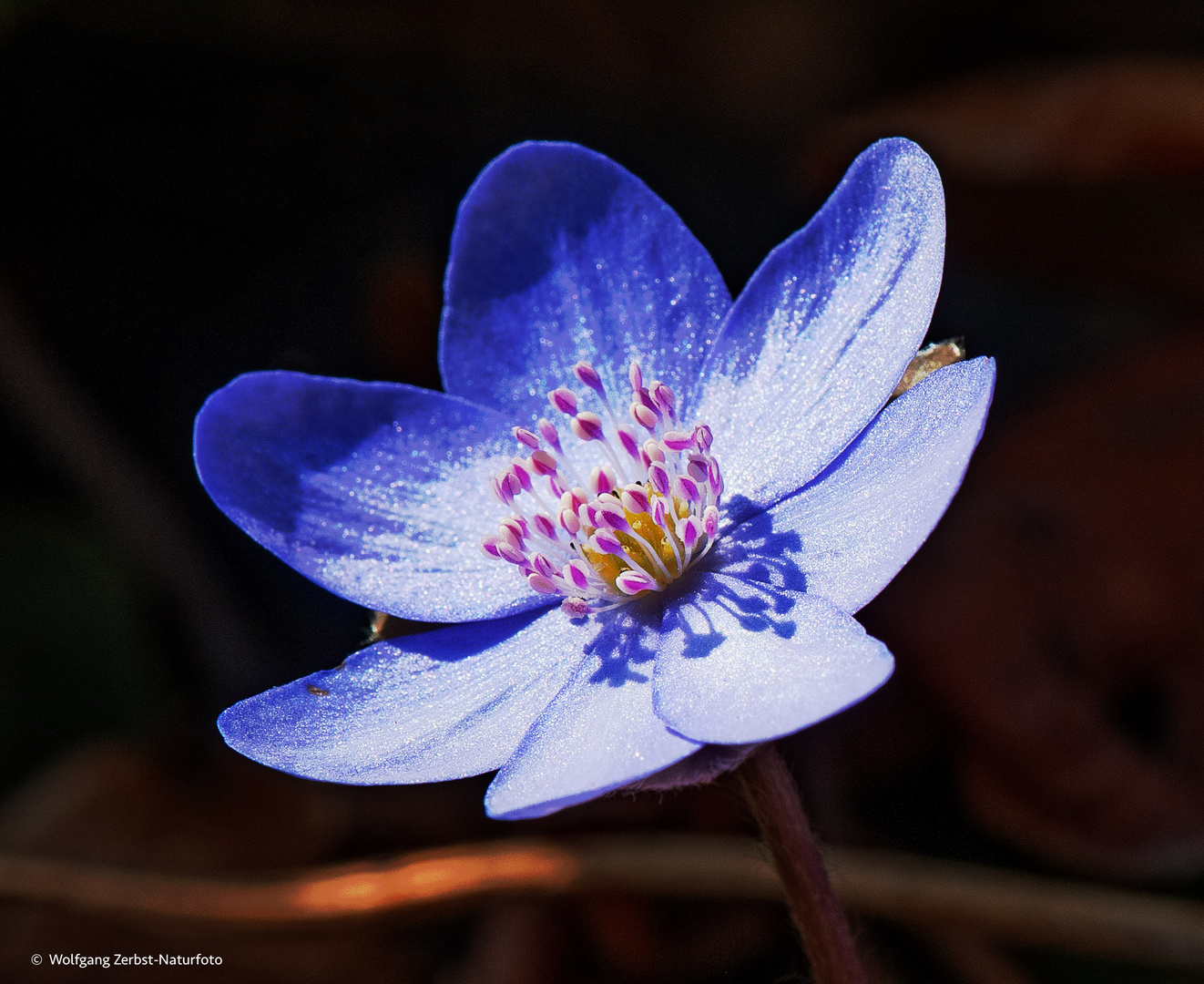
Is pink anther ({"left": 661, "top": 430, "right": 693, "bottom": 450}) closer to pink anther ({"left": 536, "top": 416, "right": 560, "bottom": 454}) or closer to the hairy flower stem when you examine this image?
pink anther ({"left": 536, "top": 416, "right": 560, "bottom": 454})

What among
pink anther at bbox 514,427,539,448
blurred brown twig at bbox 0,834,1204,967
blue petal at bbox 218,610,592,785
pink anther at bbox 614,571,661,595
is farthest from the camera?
blurred brown twig at bbox 0,834,1204,967

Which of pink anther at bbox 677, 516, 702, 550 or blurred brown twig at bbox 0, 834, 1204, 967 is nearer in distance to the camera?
pink anther at bbox 677, 516, 702, 550

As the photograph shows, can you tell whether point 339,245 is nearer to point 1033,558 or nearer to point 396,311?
point 396,311

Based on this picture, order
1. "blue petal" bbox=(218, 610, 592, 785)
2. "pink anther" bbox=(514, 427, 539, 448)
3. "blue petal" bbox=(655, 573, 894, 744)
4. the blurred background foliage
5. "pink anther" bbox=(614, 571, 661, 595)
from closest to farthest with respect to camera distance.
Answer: "blue petal" bbox=(655, 573, 894, 744) < "blue petal" bbox=(218, 610, 592, 785) < "pink anther" bbox=(614, 571, 661, 595) < "pink anther" bbox=(514, 427, 539, 448) < the blurred background foliage

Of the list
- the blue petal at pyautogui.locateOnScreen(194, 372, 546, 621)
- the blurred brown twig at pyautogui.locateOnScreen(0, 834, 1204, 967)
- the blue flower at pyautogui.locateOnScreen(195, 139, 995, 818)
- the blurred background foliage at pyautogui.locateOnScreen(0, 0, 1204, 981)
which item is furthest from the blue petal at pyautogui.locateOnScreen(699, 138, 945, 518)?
the blurred background foliage at pyautogui.locateOnScreen(0, 0, 1204, 981)

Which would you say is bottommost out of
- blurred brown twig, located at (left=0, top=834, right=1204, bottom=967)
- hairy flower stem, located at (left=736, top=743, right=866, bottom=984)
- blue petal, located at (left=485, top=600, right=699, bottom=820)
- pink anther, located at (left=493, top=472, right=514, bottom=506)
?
blurred brown twig, located at (left=0, top=834, right=1204, bottom=967)

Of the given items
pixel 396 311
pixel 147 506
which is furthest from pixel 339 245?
pixel 147 506

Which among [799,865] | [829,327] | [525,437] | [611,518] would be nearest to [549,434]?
[525,437]

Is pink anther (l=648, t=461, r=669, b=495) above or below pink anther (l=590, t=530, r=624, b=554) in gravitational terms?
above
